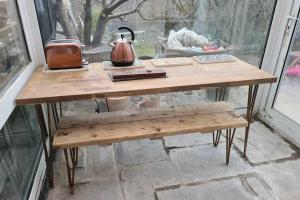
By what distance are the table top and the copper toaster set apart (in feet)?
0.22

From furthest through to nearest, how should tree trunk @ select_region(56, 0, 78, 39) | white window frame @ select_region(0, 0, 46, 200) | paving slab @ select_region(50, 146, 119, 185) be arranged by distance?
tree trunk @ select_region(56, 0, 78, 39) < paving slab @ select_region(50, 146, 119, 185) < white window frame @ select_region(0, 0, 46, 200)

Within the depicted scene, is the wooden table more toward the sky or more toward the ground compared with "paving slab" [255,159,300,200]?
more toward the sky

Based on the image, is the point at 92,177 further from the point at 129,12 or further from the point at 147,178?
the point at 129,12

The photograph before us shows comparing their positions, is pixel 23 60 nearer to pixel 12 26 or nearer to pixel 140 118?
pixel 12 26

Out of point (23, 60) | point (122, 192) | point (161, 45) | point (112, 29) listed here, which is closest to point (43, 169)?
point (122, 192)

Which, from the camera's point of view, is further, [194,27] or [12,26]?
[194,27]

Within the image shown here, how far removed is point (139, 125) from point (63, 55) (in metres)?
0.71

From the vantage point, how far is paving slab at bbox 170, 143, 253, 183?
1914 millimetres

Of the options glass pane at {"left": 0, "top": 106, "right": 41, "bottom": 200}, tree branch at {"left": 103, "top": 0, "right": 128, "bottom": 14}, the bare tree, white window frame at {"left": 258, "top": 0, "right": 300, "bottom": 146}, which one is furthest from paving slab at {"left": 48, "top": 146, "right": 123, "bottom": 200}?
white window frame at {"left": 258, "top": 0, "right": 300, "bottom": 146}

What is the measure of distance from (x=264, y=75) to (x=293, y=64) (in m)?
0.83

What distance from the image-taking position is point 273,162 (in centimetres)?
206

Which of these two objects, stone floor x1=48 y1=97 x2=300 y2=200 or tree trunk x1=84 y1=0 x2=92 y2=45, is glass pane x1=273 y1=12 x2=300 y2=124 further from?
tree trunk x1=84 y1=0 x2=92 y2=45

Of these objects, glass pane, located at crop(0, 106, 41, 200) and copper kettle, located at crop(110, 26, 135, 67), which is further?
copper kettle, located at crop(110, 26, 135, 67)

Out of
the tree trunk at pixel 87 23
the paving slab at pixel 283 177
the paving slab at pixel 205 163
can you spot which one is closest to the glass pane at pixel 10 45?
the tree trunk at pixel 87 23
